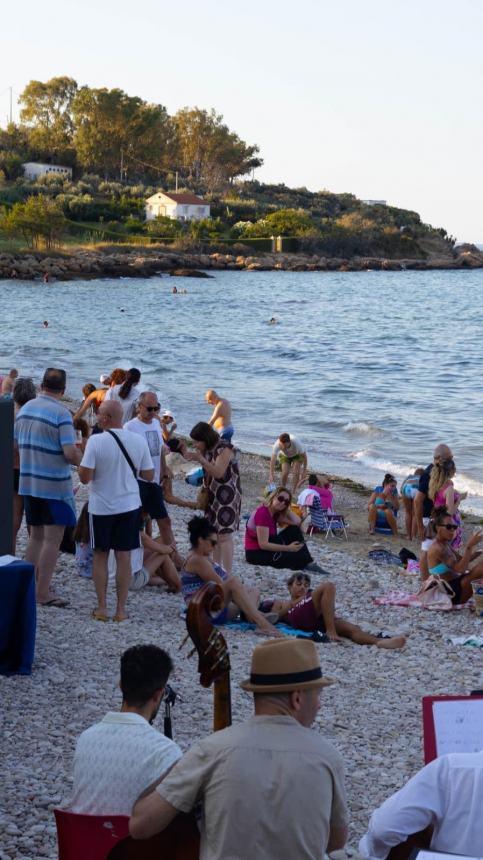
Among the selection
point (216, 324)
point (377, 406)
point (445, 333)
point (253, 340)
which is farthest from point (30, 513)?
point (445, 333)

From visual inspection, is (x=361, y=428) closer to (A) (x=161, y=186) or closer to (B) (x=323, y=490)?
(B) (x=323, y=490)

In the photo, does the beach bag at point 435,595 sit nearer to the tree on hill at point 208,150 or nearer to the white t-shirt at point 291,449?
the white t-shirt at point 291,449

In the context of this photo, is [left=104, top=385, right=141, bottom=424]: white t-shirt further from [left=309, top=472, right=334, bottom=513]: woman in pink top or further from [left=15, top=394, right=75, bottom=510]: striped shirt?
[left=309, top=472, right=334, bottom=513]: woman in pink top

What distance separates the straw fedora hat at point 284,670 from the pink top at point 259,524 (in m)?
6.83

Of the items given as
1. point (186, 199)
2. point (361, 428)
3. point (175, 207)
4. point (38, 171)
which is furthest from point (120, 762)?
point (38, 171)

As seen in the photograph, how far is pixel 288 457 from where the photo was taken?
591 inches

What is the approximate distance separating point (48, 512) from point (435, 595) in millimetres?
3545

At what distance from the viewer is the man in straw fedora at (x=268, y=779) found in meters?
2.90

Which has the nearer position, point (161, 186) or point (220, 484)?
point (220, 484)

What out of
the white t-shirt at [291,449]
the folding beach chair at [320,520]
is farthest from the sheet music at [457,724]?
the white t-shirt at [291,449]

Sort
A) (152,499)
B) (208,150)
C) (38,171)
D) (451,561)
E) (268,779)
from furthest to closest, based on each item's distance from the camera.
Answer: (208,150), (38,171), (451,561), (152,499), (268,779)

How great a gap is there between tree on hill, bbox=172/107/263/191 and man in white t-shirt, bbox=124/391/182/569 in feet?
452

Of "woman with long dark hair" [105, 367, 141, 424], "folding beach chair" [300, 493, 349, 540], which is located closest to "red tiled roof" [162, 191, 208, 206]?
"folding beach chair" [300, 493, 349, 540]

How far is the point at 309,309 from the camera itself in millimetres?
64750
